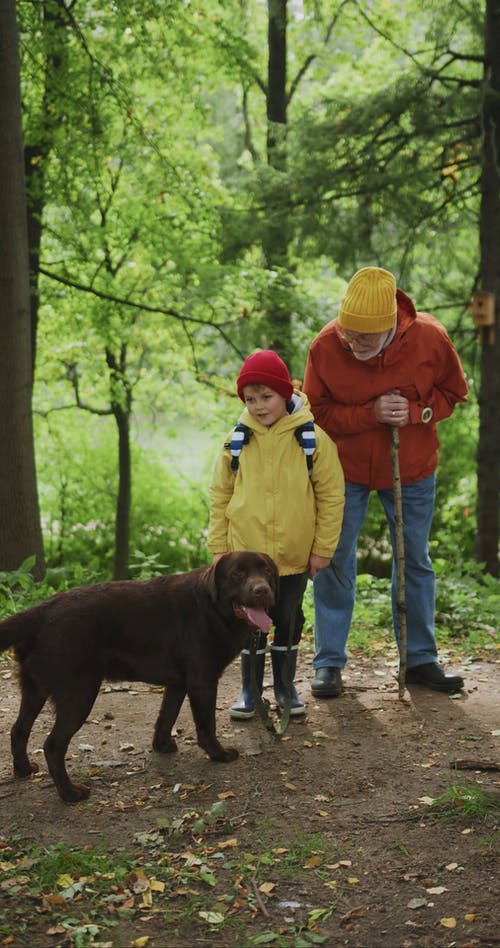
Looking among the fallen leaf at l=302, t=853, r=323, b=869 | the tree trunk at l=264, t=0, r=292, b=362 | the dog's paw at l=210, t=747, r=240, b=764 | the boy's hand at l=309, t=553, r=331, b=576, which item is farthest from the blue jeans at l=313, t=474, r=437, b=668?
the tree trunk at l=264, t=0, r=292, b=362

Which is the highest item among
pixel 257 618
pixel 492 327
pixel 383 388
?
pixel 492 327

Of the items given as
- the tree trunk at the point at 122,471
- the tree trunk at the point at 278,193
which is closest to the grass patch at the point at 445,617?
the tree trunk at the point at 278,193

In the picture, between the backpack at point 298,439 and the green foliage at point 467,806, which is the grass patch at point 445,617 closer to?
the backpack at point 298,439

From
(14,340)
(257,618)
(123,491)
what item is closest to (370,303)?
(257,618)

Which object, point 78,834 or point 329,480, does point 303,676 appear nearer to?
point 329,480

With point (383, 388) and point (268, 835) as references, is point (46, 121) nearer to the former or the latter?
point (383, 388)

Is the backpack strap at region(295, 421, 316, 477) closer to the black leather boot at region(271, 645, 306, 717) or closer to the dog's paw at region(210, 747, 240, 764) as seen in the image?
the black leather boot at region(271, 645, 306, 717)

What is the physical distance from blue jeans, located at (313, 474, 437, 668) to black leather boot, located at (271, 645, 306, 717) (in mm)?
411

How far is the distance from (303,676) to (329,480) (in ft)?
5.81

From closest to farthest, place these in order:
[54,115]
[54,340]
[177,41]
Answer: [54,115], [177,41], [54,340]

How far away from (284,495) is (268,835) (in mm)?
1533

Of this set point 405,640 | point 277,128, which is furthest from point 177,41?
point 405,640

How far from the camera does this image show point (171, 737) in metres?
4.55

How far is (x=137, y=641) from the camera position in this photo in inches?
165
